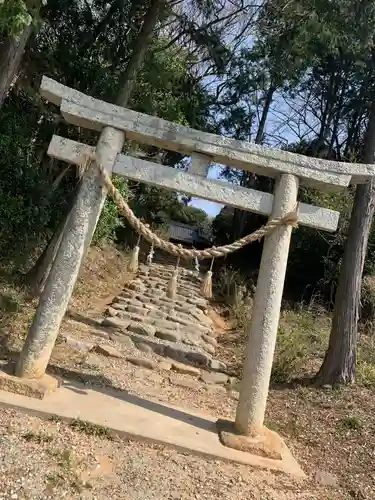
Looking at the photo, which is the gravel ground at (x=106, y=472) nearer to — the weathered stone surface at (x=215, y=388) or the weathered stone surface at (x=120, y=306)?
the weathered stone surface at (x=215, y=388)

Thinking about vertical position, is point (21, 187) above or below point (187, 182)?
above

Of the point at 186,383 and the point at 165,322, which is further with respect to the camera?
the point at 165,322

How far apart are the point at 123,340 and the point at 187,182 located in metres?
3.30

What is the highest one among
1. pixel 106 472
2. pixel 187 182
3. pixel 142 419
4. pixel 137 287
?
pixel 137 287

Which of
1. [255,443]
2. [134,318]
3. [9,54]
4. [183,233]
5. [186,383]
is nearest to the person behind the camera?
[255,443]

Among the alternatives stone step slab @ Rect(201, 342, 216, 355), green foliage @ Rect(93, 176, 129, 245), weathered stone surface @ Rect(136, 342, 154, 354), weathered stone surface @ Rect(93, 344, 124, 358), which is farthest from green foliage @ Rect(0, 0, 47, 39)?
green foliage @ Rect(93, 176, 129, 245)

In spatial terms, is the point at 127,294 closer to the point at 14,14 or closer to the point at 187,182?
the point at 187,182

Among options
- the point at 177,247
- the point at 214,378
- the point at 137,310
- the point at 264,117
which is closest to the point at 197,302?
the point at 137,310

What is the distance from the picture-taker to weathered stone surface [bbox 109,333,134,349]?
6.76 m

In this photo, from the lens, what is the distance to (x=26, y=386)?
404 centimetres

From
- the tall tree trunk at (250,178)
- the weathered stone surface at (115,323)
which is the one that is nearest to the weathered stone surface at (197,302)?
the weathered stone surface at (115,323)

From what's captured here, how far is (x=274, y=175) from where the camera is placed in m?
4.57

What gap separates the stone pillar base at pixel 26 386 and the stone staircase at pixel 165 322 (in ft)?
9.22

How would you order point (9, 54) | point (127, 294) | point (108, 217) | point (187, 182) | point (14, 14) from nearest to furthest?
point (14, 14) < point (187, 182) < point (9, 54) < point (127, 294) < point (108, 217)
